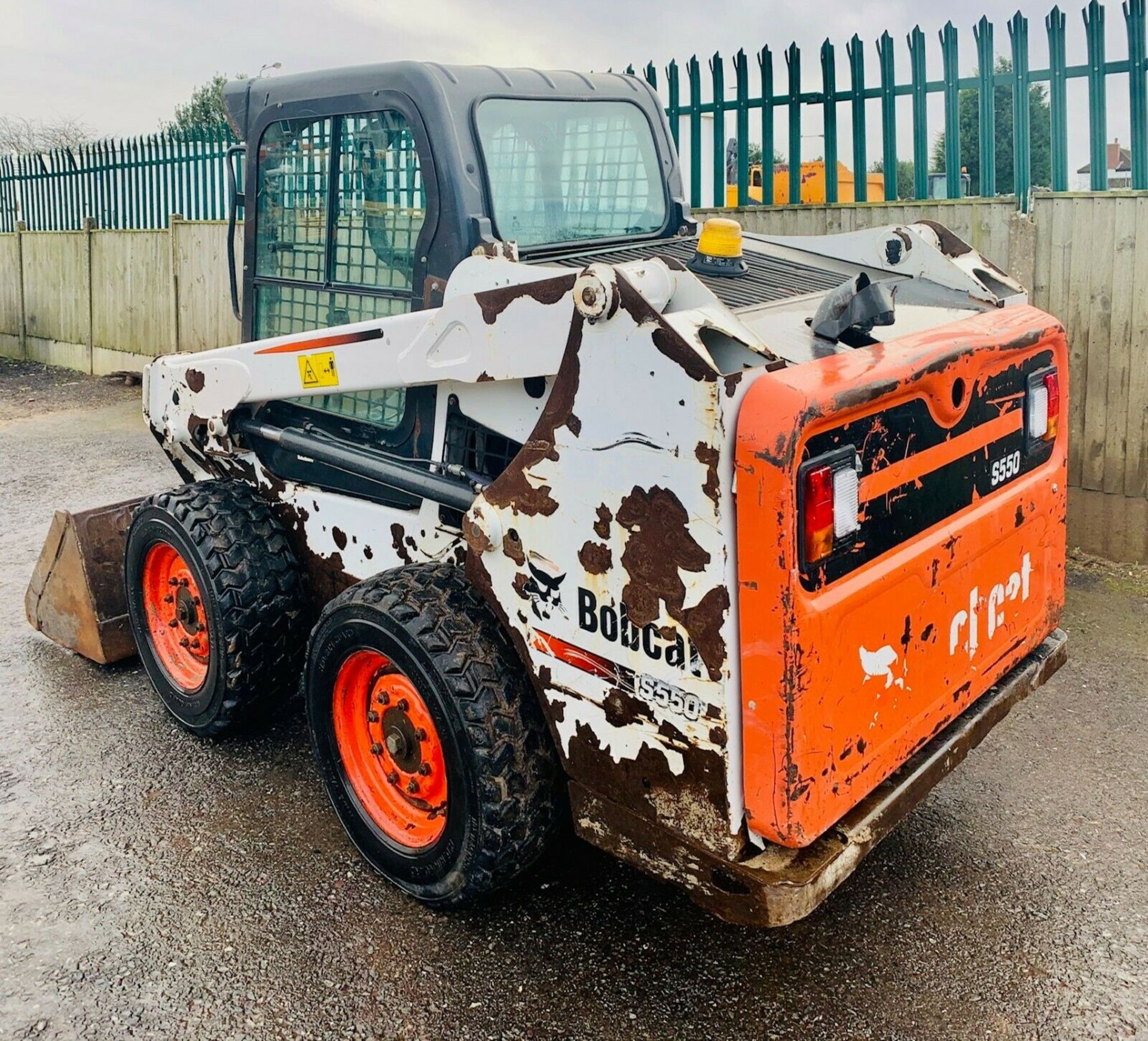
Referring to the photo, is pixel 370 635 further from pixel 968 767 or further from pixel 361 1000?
pixel 968 767

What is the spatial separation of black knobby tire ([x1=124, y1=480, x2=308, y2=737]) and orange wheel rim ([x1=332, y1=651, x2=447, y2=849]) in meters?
0.58

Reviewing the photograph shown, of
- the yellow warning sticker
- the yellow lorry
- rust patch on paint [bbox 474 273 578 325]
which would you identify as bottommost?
the yellow warning sticker

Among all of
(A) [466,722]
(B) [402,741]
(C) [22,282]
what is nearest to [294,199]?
(B) [402,741]

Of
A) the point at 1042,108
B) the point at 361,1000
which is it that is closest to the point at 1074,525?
the point at 1042,108

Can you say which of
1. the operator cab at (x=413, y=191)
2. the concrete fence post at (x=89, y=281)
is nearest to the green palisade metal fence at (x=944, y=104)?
the operator cab at (x=413, y=191)

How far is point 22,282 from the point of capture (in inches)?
578

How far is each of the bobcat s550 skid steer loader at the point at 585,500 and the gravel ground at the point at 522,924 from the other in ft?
0.67

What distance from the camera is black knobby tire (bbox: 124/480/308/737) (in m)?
3.66

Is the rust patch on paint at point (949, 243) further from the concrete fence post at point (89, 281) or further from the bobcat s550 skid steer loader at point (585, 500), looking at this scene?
the concrete fence post at point (89, 281)

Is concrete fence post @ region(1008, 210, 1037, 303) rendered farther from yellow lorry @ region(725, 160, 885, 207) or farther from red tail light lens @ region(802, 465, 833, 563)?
red tail light lens @ region(802, 465, 833, 563)

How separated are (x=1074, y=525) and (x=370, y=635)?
13.9 ft

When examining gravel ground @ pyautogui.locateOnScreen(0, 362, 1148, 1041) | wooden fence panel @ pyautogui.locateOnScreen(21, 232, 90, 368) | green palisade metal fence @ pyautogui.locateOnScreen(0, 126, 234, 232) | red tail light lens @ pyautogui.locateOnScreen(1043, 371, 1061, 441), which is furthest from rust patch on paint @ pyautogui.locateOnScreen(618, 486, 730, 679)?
wooden fence panel @ pyautogui.locateOnScreen(21, 232, 90, 368)

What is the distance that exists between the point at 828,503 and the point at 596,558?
52 centimetres

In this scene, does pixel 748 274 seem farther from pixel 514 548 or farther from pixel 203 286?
pixel 203 286
